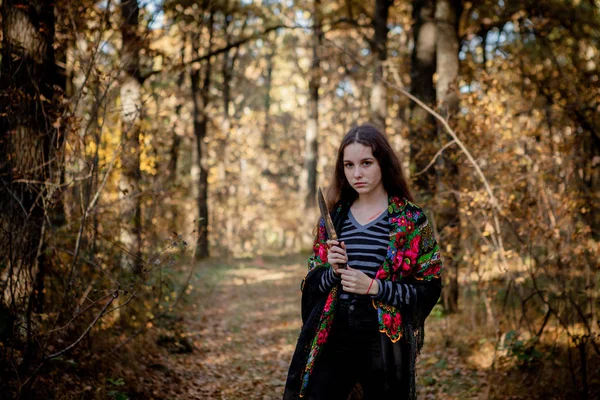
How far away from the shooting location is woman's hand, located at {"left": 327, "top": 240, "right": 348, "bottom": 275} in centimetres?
258

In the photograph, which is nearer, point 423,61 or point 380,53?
point 423,61

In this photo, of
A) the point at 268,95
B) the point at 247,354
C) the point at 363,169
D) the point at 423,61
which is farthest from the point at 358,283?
the point at 268,95

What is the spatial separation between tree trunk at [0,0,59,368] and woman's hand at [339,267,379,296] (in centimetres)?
285

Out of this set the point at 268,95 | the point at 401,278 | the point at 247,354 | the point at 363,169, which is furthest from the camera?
the point at 268,95

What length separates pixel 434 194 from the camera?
296 inches

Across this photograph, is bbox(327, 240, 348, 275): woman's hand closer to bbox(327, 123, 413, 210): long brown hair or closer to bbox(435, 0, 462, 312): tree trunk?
bbox(327, 123, 413, 210): long brown hair

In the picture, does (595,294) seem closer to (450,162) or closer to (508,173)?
(508,173)

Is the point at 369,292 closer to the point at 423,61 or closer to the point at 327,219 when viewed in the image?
the point at 327,219

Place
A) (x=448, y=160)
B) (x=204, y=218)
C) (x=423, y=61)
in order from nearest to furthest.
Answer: (x=204, y=218), (x=448, y=160), (x=423, y=61)

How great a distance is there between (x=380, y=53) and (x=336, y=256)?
32.9 ft

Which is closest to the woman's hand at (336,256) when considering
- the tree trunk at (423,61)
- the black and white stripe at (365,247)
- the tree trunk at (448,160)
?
the black and white stripe at (365,247)

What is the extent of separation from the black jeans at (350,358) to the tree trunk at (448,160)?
3.99 meters

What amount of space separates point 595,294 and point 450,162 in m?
2.29

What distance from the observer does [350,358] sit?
8.80 ft
